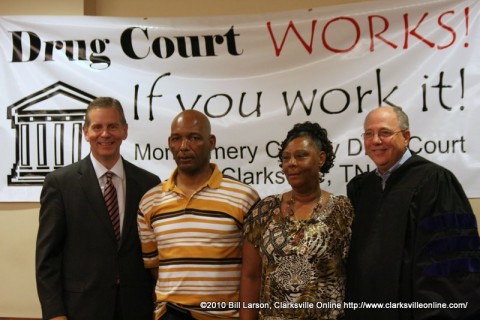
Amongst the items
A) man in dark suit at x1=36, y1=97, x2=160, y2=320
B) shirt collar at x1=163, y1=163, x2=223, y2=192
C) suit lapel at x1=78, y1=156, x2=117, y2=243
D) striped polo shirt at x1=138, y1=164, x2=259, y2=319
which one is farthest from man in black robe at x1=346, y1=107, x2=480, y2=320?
suit lapel at x1=78, y1=156, x2=117, y2=243

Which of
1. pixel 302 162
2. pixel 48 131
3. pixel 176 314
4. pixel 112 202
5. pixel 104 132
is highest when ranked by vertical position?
pixel 48 131

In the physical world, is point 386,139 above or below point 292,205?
above

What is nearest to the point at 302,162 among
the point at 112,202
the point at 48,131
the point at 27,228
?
the point at 112,202

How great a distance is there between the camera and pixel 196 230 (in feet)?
6.75

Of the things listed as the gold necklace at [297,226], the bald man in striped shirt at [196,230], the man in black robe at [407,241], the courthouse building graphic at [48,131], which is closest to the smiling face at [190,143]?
the bald man in striped shirt at [196,230]

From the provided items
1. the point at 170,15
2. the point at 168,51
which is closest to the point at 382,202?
the point at 168,51

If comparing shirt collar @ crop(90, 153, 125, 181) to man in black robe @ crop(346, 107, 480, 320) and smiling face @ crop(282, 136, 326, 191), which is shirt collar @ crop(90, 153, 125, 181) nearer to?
smiling face @ crop(282, 136, 326, 191)

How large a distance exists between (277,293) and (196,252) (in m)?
0.37

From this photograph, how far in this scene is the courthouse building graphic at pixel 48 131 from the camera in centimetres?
314

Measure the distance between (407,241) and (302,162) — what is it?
0.51m

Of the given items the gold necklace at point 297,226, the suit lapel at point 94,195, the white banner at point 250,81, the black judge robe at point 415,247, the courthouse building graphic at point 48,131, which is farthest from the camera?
the courthouse building graphic at point 48,131

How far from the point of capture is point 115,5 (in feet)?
10.8

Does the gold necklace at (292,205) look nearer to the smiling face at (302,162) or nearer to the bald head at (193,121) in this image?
the smiling face at (302,162)

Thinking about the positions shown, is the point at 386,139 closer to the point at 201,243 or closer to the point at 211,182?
the point at 211,182
